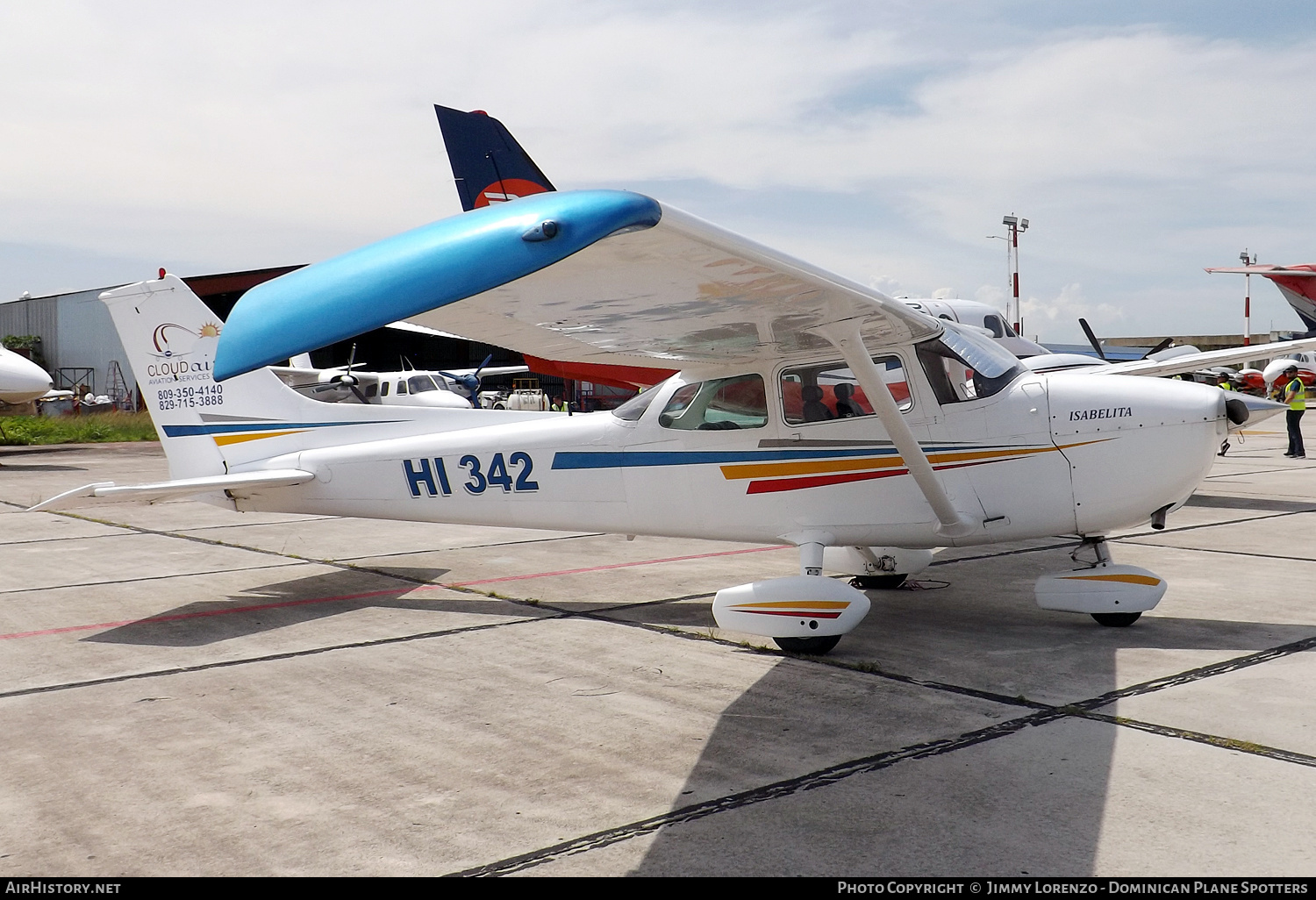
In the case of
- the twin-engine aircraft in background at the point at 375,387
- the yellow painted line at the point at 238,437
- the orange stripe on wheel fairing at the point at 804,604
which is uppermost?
the yellow painted line at the point at 238,437

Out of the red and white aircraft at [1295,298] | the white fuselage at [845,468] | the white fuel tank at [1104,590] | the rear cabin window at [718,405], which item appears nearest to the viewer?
the white fuselage at [845,468]

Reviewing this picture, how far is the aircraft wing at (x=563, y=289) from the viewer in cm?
275

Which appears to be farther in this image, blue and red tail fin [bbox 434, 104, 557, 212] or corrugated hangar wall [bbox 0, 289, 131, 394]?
corrugated hangar wall [bbox 0, 289, 131, 394]

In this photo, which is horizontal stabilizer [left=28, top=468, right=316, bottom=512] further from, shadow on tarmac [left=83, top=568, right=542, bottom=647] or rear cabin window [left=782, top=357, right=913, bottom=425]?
rear cabin window [left=782, top=357, right=913, bottom=425]

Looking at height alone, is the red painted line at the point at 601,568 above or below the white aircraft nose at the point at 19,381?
below

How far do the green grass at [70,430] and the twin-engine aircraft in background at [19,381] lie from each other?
685 cm

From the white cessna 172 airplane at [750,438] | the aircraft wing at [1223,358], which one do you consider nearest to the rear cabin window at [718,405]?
the white cessna 172 airplane at [750,438]

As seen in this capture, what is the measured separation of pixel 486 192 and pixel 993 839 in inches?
598

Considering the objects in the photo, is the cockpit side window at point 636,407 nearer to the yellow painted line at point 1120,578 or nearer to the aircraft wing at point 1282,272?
the yellow painted line at point 1120,578

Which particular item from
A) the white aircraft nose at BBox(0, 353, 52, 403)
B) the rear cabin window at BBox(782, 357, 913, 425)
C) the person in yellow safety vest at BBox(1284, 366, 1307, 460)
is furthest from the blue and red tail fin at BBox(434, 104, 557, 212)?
the person in yellow safety vest at BBox(1284, 366, 1307, 460)

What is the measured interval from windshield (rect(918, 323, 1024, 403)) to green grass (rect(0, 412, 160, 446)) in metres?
28.6

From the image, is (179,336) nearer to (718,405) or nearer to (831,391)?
(718,405)

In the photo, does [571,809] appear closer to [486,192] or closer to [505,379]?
[486,192]

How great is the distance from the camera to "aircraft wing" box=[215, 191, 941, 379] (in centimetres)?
275
